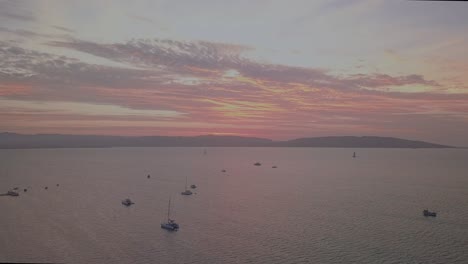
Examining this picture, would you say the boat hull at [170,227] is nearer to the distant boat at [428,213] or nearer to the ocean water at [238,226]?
the ocean water at [238,226]

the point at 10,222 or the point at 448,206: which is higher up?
the point at 448,206

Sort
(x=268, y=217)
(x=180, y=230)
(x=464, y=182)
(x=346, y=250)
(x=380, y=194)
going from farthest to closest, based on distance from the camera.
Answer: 1. (x=464, y=182)
2. (x=380, y=194)
3. (x=268, y=217)
4. (x=180, y=230)
5. (x=346, y=250)

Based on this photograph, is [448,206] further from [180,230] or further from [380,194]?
[180,230]

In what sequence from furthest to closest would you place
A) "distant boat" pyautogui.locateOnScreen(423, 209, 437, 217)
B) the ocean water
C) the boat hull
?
"distant boat" pyautogui.locateOnScreen(423, 209, 437, 217) → the boat hull → the ocean water

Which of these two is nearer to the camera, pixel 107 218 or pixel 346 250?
pixel 346 250

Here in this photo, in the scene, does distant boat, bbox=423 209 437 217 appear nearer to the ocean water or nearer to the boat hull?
the ocean water

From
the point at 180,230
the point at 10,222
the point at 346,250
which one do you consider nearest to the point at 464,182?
the point at 346,250

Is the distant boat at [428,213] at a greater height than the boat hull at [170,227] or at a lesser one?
greater

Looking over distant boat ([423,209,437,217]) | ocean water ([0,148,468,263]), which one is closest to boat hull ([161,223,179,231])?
ocean water ([0,148,468,263])

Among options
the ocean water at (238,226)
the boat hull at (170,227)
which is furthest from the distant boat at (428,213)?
the boat hull at (170,227)

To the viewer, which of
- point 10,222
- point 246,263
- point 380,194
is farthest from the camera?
point 380,194

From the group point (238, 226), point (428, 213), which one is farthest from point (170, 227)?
point (428, 213)
